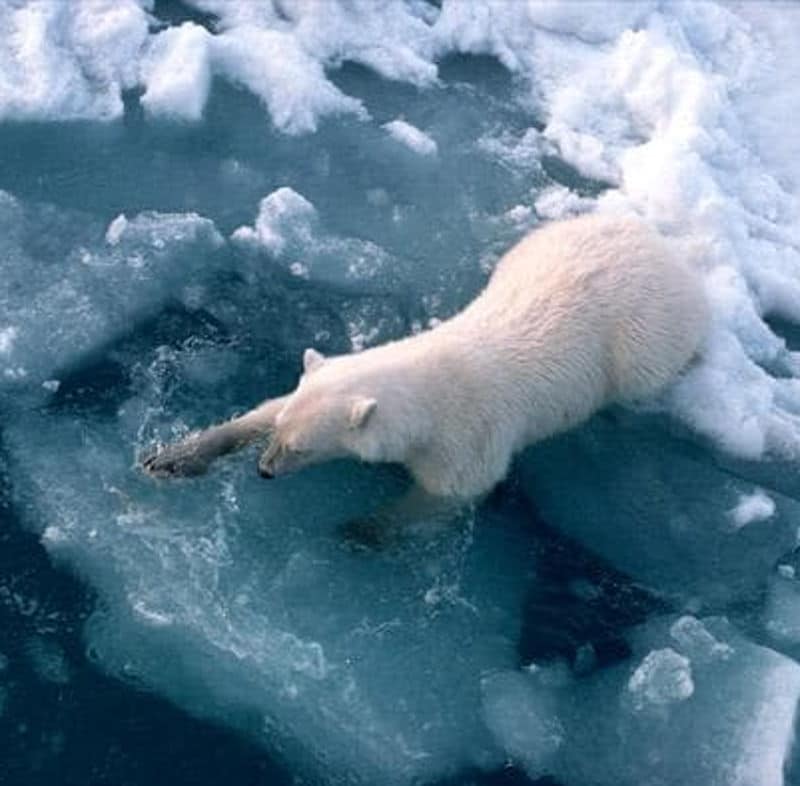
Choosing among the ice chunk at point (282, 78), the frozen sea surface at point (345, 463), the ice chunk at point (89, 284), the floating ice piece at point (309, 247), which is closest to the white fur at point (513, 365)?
the frozen sea surface at point (345, 463)

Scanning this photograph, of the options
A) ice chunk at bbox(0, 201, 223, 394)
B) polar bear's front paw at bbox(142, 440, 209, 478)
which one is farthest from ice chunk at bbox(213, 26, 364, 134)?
polar bear's front paw at bbox(142, 440, 209, 478)

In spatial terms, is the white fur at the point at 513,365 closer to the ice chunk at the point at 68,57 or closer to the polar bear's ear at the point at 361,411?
the polar bear's ear at the point at 361,411

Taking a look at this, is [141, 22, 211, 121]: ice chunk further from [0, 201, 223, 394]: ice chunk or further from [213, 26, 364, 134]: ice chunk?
[0, 201, 223, 394]: ice chunk

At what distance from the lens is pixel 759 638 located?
218 inches

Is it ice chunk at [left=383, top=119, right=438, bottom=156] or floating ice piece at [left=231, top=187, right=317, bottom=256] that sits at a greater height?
ice chunk at [left=383, top=119, right=438, bottom=156]

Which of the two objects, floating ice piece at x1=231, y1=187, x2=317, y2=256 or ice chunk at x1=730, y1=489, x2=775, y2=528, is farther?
floating ice piece at x1=231, y1=187, x2=317, y2=256

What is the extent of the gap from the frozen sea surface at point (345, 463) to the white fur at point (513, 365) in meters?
0.25

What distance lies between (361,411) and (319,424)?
0.19 meters

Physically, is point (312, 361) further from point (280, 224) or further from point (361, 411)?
point (280, 224)

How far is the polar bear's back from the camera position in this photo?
594 centimetres

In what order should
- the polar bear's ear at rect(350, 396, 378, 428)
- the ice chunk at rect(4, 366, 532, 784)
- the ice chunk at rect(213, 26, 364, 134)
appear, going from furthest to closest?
the ice chunk at rect(213, 26, 364, 134), the polar bear's ear at rect(350, 396, 378, 428), the ice chunk at rect(4, 366, 532, 784)

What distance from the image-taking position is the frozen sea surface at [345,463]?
16.4ft

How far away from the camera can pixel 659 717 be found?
518 centimetres

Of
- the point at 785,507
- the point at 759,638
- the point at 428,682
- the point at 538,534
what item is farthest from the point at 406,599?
the point at 785,507
